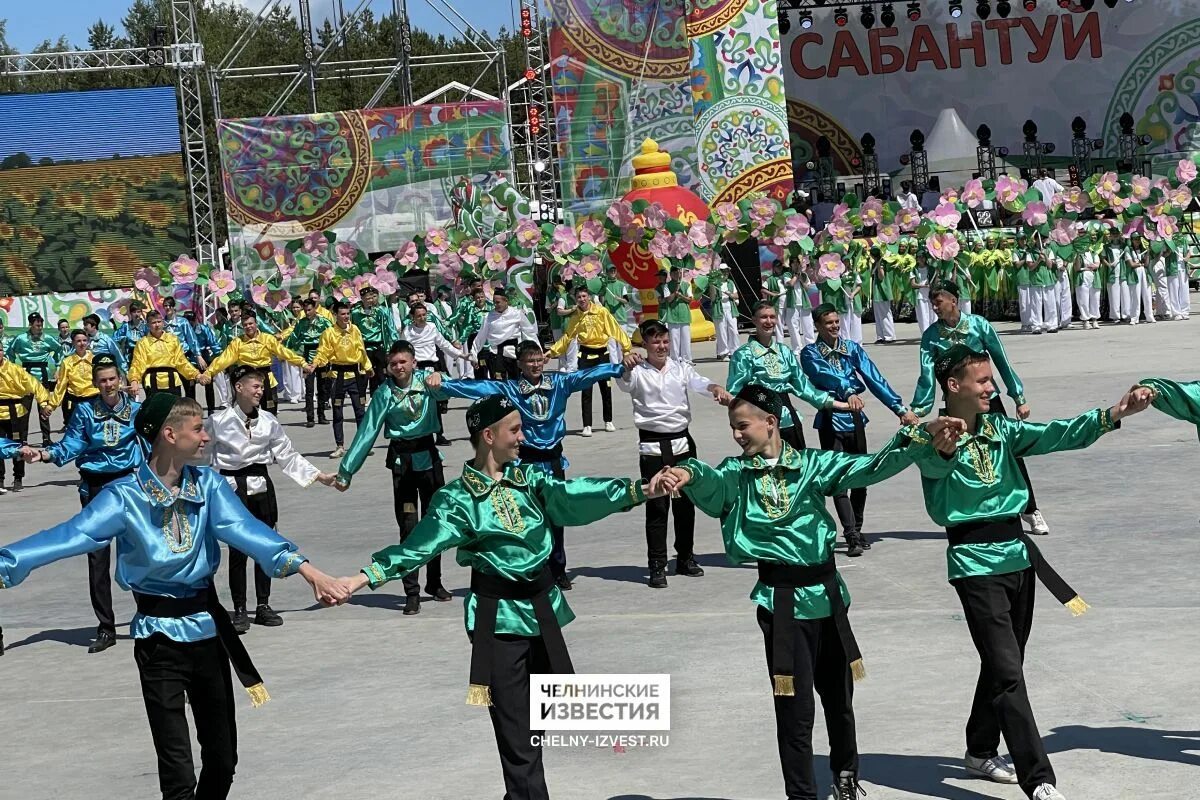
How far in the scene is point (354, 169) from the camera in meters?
36.0

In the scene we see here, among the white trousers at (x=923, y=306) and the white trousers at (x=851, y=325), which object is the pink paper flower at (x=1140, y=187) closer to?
the white trousers at (x=923, y=306)

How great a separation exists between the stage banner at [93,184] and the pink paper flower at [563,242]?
16188 millimetres

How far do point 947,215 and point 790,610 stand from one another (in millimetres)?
20912

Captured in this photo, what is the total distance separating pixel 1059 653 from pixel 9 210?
1342 inches

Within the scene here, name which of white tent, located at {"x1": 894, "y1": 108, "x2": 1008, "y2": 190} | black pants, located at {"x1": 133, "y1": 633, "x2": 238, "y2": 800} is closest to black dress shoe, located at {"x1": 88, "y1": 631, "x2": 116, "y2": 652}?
black pants, located at {"x1": 133, "y1": 633, "x2": 238, "y2": 800}

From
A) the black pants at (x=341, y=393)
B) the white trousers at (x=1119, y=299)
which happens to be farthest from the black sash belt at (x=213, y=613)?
the white trousers at (x=1119, y=299)

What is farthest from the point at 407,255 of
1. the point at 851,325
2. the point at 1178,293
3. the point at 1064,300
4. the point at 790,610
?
the point at 790,610

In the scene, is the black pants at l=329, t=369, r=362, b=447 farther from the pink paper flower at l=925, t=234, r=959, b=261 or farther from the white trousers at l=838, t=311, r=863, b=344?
the pink paper flower at l=925, t=234, r=959, b=261

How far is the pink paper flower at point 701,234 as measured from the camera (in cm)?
2541

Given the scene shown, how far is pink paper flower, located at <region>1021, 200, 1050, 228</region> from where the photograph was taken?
26172mm

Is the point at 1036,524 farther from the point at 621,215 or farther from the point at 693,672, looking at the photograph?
the point at 621,215

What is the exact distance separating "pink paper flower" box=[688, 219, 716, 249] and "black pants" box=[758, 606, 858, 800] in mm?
19586

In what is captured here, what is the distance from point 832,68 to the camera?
37812mm

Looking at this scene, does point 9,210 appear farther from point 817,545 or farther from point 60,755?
point 817,545
